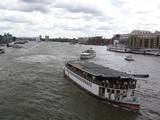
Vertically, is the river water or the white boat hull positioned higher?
the white boat hull

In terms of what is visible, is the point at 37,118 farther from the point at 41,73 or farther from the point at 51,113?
the point at 41,73

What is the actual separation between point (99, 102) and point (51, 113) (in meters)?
10.2

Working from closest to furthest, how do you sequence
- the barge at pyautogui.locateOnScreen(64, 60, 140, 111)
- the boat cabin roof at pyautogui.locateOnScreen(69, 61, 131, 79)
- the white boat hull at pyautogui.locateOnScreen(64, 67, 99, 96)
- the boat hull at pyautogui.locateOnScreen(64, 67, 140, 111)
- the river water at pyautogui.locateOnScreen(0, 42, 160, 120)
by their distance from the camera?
the river water at pyautogui.locateOnScreen(0, 42, 160, 120) < the boat hull at pyautogui.locateOnScreen(64, 67, 140, 111) < the barge at pyautogui.locateOnScreen(64, 60, 140, 111) < the boat cabin roof at pyautogui.locateOnScreen(69, 61, 131, 79) < the white boat hull at pyautogui.locateOnScreen(64, 67, 99, 96)

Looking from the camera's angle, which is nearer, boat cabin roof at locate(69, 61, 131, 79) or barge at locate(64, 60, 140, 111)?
barge at locate(64, 60, 140, 111)

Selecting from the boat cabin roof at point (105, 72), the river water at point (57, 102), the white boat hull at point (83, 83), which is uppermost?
the boat cabin roof at point (105, 72)

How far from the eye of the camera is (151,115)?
147ft

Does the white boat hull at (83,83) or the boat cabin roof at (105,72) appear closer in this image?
the boat cabin roof at (105,72)

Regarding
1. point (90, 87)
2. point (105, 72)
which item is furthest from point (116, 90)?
point (105, 72)

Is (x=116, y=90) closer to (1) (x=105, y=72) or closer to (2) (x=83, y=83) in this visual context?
(1) (x=105, y=72)

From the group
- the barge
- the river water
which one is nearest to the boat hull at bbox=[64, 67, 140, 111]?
the barge

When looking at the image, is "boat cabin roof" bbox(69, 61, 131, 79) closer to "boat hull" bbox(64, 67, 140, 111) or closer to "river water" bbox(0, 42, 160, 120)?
"boat hull" bbox(64, 67, 140, 111)

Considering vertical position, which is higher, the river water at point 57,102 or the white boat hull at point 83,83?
the white boat hull at point 83,83

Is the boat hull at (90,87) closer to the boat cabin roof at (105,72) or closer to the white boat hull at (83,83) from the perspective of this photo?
the white boat hull at (83,83)

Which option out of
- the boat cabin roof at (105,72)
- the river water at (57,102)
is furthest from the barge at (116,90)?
the river water at (57,102)
